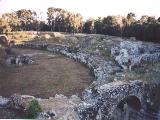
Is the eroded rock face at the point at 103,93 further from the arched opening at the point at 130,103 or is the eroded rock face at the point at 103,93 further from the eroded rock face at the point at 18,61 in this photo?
the eroded rock face at the point at 18,61

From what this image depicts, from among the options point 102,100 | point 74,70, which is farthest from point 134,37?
point 102,100

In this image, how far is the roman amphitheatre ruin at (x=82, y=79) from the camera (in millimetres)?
27266

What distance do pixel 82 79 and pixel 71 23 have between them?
36.8 meters

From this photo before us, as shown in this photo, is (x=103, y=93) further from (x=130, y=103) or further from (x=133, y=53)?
(x=133, y=53)

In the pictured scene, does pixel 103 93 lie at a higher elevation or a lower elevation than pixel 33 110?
higher

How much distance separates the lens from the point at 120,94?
28516mm

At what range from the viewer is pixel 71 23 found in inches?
2995

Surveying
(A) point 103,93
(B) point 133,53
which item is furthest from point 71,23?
(A) point 103,93

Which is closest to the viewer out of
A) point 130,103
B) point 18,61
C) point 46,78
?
point 130,103

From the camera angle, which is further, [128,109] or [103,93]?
[128,109]

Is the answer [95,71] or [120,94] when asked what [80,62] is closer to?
[95,71]

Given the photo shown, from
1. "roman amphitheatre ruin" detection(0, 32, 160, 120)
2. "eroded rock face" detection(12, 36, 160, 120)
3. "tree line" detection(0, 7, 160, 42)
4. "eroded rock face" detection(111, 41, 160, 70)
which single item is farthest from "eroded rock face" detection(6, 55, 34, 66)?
"tree line" detection(0, 7, 160, 42)

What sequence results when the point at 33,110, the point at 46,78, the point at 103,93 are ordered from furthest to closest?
the point at 46,78
the point at 103,93
the point at 33,110

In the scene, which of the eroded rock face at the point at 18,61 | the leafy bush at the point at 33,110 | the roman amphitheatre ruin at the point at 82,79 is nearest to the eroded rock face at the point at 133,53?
the roman amphitheatre ruin at the point at 82,79
